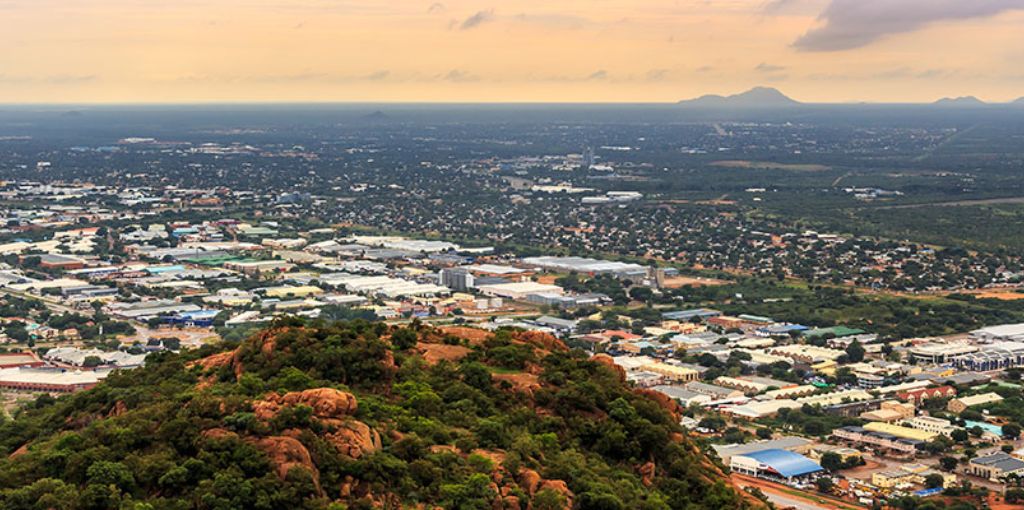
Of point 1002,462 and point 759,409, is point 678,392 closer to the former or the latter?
point 759,409

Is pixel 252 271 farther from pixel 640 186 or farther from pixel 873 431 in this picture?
pixel 640 186

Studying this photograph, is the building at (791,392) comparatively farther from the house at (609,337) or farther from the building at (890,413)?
the house at (609,337)

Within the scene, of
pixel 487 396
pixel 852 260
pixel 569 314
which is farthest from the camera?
pixel 852 260

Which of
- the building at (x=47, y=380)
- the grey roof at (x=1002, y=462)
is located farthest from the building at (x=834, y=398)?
the building at (x=47, y=380)

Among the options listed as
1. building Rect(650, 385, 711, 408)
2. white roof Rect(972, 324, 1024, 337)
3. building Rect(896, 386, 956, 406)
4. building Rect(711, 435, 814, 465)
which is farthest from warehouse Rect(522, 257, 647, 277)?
building Rect(711, 435, 814, 465)

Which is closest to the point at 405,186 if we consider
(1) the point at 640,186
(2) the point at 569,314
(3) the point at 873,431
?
(1) the point at 640,186

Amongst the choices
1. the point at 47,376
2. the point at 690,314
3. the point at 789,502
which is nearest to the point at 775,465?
the point at 789,502

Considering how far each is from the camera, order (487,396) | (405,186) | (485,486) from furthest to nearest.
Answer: (405,186) → (487,396) → (485,486)
